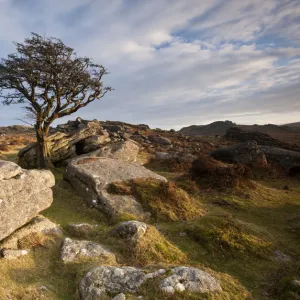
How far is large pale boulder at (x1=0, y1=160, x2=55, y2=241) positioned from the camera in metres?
11.5

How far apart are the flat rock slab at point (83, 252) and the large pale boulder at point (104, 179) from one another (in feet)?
12.9

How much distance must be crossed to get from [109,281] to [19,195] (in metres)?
5.82

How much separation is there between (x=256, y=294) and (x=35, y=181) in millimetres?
10122

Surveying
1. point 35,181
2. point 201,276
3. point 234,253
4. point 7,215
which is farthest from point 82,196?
point 201,276

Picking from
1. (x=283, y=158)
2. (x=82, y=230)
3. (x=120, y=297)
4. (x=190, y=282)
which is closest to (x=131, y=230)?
(x=82, y=230)

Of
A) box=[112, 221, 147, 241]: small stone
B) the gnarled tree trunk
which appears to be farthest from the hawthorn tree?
box=[112, 221, 147, 241]: small stone

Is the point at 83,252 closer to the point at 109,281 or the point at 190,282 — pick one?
the point at 109,281

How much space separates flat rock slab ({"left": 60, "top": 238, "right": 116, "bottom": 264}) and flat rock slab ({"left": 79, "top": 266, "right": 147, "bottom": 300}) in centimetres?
155

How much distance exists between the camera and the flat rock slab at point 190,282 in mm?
8329

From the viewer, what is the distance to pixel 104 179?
1867 cm

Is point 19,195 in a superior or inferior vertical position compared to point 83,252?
superior

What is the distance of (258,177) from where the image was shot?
28562mm

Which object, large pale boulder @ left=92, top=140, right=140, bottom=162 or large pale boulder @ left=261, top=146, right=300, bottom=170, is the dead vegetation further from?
large pale boulder @ left=261, top=146, right=300, bottom=170

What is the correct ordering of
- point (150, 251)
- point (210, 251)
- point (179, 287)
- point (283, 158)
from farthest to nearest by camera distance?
point (283, 158)
point (210, 251)
point (150, 251)
point (179, 287)
